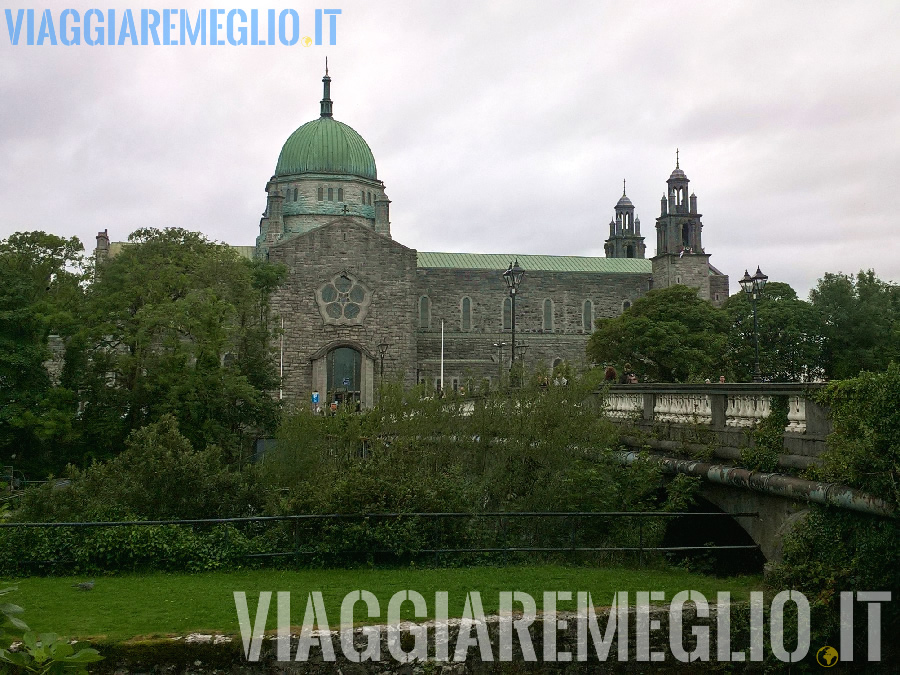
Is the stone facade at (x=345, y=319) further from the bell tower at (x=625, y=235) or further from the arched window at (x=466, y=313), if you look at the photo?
the bell tower at (x=625, y=235)

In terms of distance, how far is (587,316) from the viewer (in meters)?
70.9

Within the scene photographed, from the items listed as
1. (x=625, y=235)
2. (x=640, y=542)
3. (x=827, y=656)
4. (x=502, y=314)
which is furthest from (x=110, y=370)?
(x=625, y=235)

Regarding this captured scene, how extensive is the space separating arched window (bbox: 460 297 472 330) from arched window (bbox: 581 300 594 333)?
9.02m

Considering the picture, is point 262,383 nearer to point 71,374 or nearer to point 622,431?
point 71,374

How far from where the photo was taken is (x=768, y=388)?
12.5m

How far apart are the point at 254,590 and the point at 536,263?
2543 inches

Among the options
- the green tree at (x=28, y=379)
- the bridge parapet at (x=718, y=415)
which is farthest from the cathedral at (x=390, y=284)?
the bridge parapet at (x=718, y=415)

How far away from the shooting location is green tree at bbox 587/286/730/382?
1923 inches

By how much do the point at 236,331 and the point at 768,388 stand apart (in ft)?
92.5

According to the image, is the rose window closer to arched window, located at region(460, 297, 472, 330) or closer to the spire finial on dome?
arched window, located at region(460, 297, 472, 330)

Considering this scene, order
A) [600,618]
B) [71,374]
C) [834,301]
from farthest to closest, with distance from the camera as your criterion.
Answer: [834,301], [71,374], [600,618]

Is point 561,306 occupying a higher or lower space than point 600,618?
higher

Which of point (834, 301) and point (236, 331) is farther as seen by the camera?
point (834, 301)

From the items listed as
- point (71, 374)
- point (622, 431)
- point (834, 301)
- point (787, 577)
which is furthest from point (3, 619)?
point (834, 301)
